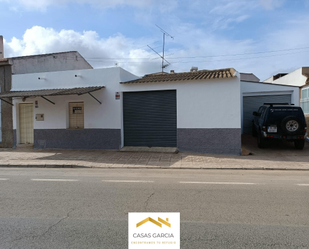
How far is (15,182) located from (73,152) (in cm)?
521

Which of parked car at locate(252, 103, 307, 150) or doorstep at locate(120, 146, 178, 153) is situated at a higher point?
parked car at locate(252, 103, 307, 150)

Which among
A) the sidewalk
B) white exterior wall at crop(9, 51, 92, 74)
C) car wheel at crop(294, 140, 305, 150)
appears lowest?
the sidewalk

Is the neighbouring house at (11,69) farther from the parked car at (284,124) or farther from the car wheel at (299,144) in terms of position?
the car wheel at (299,144)

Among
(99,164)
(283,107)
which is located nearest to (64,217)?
(99,164)

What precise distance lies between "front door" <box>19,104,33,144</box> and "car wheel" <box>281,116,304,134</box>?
42.6ft

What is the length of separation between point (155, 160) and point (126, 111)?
3501 mm

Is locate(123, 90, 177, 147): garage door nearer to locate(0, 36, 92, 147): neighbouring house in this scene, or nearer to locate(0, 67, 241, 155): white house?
locate(0, 67, 241, 155): white house

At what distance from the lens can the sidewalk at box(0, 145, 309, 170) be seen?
8945mm

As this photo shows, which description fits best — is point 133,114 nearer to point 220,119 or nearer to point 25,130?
point 220,119

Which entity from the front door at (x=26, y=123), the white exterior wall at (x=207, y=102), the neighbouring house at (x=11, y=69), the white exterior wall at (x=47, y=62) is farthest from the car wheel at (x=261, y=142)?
the neighbouring house at (x=11, y=69)

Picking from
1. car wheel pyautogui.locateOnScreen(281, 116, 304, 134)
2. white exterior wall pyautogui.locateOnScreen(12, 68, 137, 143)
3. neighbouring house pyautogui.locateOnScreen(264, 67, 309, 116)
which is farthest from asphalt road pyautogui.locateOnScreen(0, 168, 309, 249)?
neighbouring house pyautogui.locateOnScreen(264, 67, 309, 116)

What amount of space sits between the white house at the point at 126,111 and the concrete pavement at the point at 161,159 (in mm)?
916

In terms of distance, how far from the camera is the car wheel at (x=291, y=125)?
10.6 metres

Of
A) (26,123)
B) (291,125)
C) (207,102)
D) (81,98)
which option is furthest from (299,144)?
(26,123)
